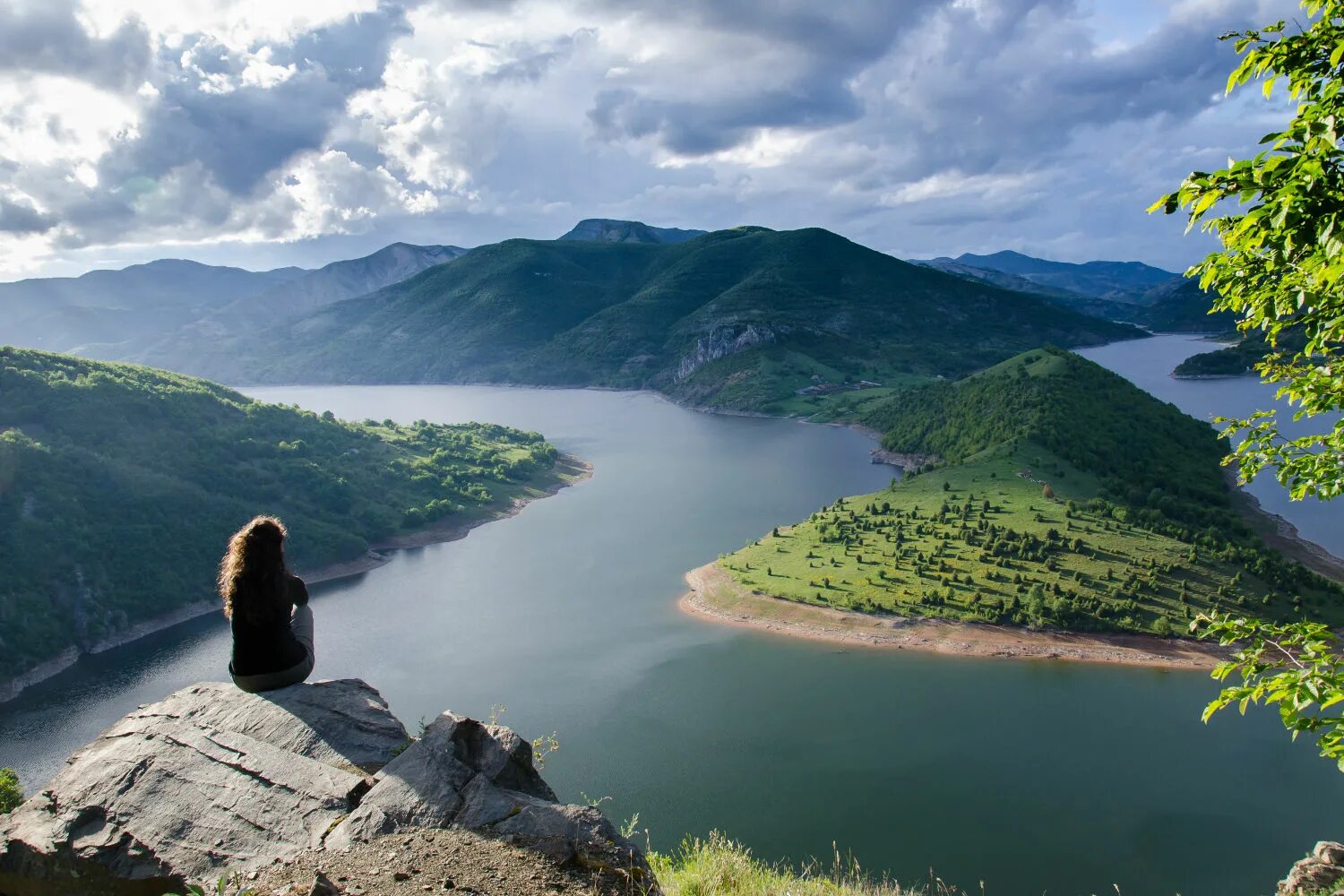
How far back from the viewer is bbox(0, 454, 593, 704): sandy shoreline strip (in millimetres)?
52166

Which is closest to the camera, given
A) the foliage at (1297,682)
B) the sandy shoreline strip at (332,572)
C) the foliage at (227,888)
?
the foliage at (227,888)

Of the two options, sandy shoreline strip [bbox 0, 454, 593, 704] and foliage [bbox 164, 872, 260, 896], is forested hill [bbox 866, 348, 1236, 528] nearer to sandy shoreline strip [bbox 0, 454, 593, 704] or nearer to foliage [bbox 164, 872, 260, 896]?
sandy shoreline strip [bbox 0, 454, 593, 704]

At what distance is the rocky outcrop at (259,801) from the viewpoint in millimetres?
6730

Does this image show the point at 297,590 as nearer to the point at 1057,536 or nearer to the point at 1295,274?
the point at 1295,274

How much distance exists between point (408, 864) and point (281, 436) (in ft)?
313

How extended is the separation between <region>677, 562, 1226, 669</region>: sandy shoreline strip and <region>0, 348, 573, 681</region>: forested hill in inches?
1589

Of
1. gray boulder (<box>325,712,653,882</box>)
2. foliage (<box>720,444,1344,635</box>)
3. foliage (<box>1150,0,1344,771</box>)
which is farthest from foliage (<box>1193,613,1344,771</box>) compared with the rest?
foliage (<box>720,444,1344,635</box>)

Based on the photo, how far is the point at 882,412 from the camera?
131375mm

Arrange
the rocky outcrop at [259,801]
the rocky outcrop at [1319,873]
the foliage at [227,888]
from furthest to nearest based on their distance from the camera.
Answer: the rocky outcrop at [1319,873] → the rocky outcrop at [259,801] → the foliage at [227,888]

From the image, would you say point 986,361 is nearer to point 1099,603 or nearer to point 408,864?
point 1099,603

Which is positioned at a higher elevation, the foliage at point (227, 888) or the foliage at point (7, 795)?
the foliage at point (227, 888)

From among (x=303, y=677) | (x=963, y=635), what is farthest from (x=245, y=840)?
(x=963, y=635)

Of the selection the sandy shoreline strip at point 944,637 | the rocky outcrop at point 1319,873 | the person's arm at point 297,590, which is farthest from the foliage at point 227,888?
the sandy shoreline strip at point 944,637

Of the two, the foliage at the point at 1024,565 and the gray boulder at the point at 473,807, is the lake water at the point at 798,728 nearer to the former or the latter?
the foliage at the point at 1024,565
